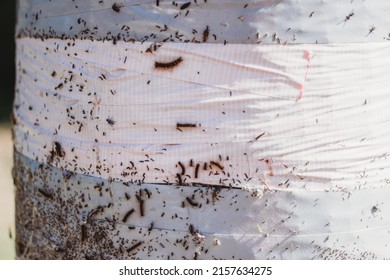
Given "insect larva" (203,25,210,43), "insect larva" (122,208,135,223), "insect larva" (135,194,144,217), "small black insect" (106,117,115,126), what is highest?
"insect larva" (203,25,210,43)

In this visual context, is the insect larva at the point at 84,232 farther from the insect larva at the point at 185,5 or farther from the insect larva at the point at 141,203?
the insect larva at the point at 185,5

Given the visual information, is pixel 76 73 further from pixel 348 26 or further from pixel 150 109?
pixel 348 26

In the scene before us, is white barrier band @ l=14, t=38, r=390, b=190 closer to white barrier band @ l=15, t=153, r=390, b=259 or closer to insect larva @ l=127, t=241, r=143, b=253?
white barrier band @ l=15, t=153, r=390, b=259

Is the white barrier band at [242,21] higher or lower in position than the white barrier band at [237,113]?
higher

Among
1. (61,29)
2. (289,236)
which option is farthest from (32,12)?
(289,236)

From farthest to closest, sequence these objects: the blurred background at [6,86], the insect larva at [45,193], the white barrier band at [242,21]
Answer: the blurred background at [6,86] < the insect larva at [45,193] < the white barrier band at [242,21]

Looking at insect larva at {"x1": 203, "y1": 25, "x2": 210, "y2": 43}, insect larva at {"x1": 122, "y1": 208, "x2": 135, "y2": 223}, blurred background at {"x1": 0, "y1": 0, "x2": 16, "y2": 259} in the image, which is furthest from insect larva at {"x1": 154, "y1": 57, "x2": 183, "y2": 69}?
blurred background at {"x1": 0, "y1": 0, "x2": 16, "y2": 259}

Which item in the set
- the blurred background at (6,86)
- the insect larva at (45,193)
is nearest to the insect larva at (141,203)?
the insect larva at (45,193)
